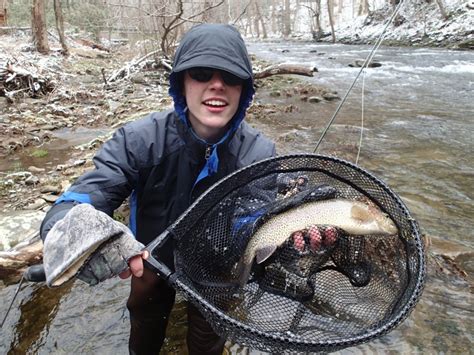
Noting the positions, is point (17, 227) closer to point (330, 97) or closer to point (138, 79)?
point (330, 97)

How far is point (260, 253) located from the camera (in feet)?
5.84

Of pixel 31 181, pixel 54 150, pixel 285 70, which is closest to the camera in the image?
pixel 31 181

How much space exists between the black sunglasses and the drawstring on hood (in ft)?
0.16

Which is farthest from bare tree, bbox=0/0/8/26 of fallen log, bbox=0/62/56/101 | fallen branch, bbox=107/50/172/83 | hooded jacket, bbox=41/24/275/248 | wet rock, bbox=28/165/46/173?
hooded jacket, bbox=41/24/275/248

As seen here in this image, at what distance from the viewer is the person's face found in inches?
70.4

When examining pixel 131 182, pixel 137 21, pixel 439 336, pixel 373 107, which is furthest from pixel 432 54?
pixel 131 182

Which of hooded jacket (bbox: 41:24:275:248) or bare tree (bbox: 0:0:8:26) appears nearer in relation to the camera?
hooded jacket (bbox: 41:24:275:248)

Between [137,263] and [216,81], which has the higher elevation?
[216,81]

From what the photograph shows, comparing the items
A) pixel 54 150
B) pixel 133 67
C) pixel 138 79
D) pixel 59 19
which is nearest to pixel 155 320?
pixel 54 150

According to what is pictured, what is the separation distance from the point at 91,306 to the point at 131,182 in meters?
1.53

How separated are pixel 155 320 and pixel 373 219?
1295 mm

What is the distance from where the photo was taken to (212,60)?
1693 mm

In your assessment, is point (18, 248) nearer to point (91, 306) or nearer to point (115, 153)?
point (91, 306)

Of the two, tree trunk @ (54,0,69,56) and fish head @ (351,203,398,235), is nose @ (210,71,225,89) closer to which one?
fish head @ (351,203,398,235)
